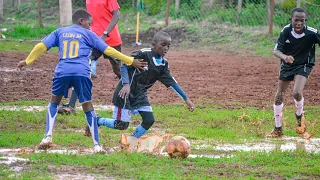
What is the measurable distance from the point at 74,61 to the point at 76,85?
0.27 m

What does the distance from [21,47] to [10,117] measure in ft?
41.3

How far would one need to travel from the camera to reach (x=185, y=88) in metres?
14.5

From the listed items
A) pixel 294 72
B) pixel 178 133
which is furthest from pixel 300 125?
pixel 178 133

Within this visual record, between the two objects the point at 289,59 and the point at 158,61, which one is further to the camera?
the point at 289,59

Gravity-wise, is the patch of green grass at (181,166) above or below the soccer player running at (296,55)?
below

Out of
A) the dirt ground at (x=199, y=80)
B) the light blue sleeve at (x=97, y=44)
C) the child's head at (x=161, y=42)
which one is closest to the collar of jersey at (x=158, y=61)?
the child's head at (x=161, y=42)

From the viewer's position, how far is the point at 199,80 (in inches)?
624

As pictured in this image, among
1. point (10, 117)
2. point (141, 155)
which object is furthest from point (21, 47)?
point (141, 155)

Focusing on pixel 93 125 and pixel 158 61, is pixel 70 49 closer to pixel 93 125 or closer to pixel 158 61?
pixel 93 125

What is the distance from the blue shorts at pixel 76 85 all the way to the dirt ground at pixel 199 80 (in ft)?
14.3

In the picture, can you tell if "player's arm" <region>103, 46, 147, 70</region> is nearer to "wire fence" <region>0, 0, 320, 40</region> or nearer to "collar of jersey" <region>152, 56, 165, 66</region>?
"collar of jersey" <region>152, 56, 165, 66</region>

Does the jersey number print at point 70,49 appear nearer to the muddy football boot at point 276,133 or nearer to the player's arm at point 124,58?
the player's arm at point 124,58

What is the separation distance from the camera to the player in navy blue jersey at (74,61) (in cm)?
780

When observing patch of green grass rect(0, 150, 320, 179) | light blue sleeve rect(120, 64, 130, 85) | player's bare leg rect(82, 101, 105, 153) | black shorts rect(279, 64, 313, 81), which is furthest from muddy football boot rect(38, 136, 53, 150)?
black shorts rect(279, 64, 313, 81)
